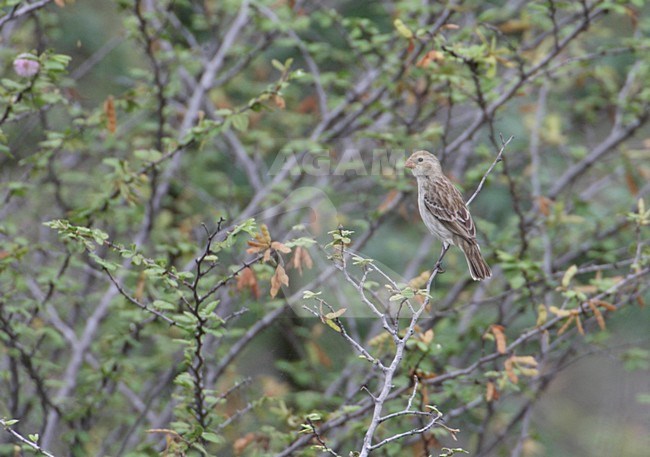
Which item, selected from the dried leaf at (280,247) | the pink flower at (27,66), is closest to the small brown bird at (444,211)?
the dried leaf at (280,247)

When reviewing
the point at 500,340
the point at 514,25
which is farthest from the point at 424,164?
the point at 514,25

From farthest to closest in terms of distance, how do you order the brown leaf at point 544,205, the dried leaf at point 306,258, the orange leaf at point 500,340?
the brown leaf at point 544,205 → the orange leaf at point 500,340 → the dried leaf at point 306,258

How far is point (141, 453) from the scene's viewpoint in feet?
16.0

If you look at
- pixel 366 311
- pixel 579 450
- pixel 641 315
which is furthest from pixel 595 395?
pixel 366 311

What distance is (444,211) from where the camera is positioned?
420 cm

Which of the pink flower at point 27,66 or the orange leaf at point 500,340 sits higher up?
the pink flower at point 27,66

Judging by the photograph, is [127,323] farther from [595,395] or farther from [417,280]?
[595,395]

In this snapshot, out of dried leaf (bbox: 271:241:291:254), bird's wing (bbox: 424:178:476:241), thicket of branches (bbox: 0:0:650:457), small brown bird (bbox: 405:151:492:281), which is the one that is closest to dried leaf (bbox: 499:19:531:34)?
thicket of branches (bbox: 0:0:650:457)

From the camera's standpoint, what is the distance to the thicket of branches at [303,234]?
15.9ft

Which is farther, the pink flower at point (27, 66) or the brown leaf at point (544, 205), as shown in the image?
the brown leaf at point (544, 205)

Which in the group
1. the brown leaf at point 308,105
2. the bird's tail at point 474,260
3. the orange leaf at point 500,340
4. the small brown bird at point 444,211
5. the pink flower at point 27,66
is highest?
the brown leaf at point 308,105

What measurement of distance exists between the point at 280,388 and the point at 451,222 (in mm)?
3487

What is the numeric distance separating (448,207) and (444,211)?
0.03 m

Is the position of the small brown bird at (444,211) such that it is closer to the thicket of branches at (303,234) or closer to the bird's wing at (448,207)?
the bird's wing at (448,207)
